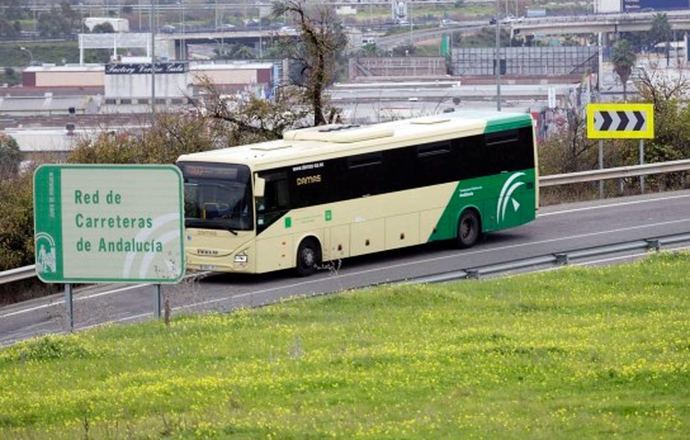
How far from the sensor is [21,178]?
106 feet

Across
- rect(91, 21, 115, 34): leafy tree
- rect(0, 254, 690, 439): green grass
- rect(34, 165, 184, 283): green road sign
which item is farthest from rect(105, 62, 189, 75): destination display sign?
rect(0, 254, 690, 439): green grass

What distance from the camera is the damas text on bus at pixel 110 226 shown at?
18.5 m

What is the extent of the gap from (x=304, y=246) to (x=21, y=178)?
837 cm

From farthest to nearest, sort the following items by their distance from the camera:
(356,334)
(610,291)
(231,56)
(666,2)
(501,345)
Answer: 1. (666,2)
2. (231,56)
3. (610,291)
4. (356,334)
5. (501,345)

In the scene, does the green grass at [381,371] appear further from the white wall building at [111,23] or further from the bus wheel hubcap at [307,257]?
the white wall building at [111,23]

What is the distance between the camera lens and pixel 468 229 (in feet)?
93.6

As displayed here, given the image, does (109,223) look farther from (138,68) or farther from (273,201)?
(138,68)

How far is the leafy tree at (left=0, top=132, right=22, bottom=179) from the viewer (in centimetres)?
3853

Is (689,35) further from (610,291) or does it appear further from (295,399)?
(295,399)

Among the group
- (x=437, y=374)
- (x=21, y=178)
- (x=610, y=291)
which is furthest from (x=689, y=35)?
(x=437, y=374)

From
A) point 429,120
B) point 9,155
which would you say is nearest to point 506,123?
point 429,120

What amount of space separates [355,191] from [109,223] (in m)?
8.96

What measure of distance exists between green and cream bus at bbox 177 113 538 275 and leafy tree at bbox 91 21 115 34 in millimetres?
73771

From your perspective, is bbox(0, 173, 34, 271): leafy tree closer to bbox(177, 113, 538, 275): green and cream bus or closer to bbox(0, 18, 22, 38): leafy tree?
bbox(177, 113, 538, 275): green and cream bus
